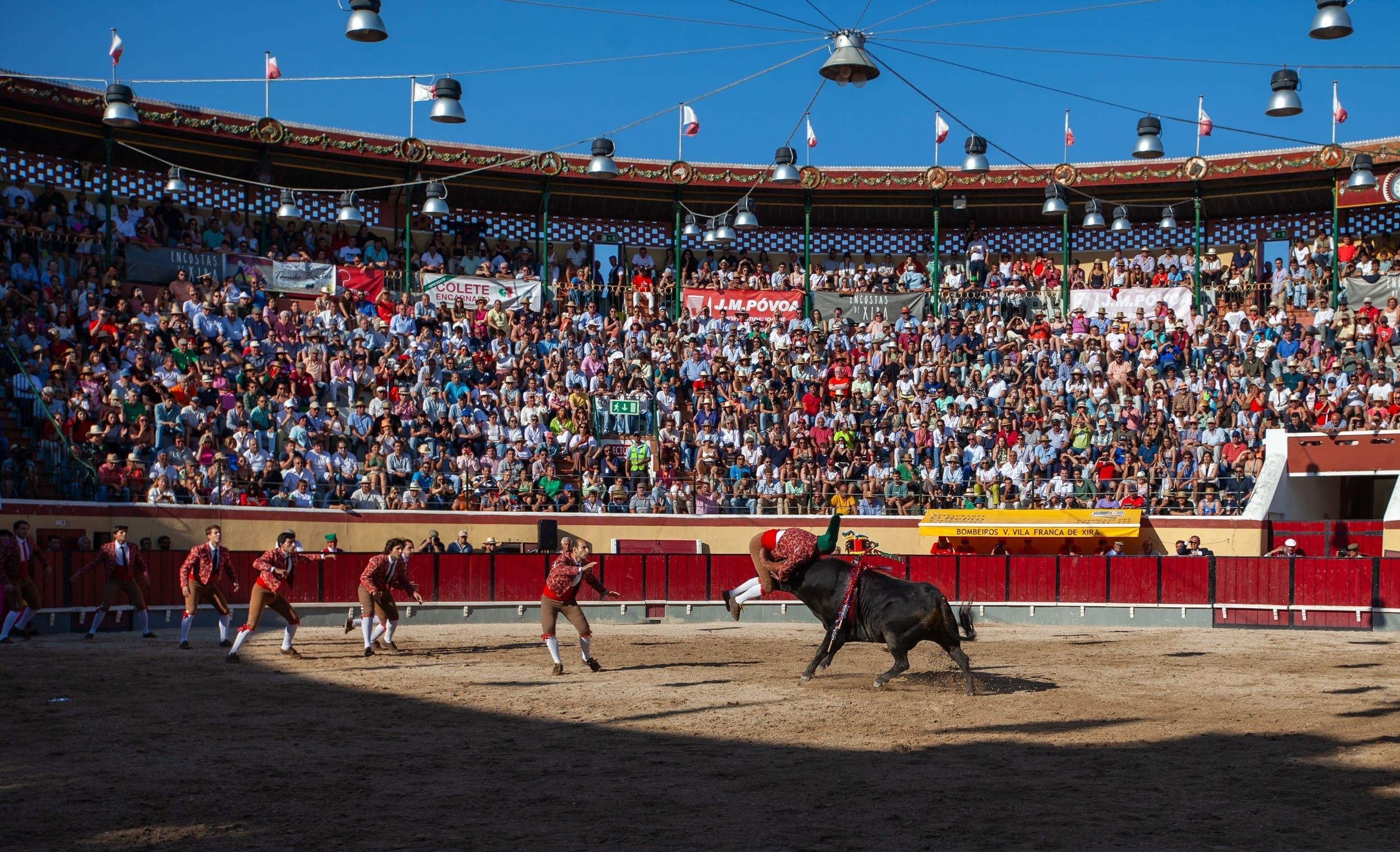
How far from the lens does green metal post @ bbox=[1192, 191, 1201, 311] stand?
3167 cm

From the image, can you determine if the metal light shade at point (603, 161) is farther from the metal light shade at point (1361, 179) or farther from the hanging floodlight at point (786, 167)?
the metal light shade at point (1361, 179)

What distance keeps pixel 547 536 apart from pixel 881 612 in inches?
469

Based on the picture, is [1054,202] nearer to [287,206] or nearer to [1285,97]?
[1285,97]

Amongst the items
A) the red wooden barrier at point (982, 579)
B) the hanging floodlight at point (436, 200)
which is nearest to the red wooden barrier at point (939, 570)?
the red wooden barrier at point (982, 579)

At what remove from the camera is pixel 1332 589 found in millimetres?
22359

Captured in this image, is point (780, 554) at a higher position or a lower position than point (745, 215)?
lower

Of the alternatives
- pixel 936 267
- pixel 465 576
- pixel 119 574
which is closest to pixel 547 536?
pixel 465 576

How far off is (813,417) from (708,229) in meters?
5.03

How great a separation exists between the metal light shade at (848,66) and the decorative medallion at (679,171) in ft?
62.5

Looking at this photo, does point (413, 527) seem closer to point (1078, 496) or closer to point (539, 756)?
point (1078, 496)

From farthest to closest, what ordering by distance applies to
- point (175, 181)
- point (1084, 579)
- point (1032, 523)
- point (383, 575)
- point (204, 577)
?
point (175, 181), point (1032, 523), point (1084, 579), point (204, 577), point (383, 575)

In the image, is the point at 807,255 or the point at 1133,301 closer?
the point at 1133,301

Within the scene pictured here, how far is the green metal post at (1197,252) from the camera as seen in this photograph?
31672 mm


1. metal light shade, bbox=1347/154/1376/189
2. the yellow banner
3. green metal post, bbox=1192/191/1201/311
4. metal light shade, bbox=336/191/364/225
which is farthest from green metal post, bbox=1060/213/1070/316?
metal light shade, bbox=336/191/364/225
